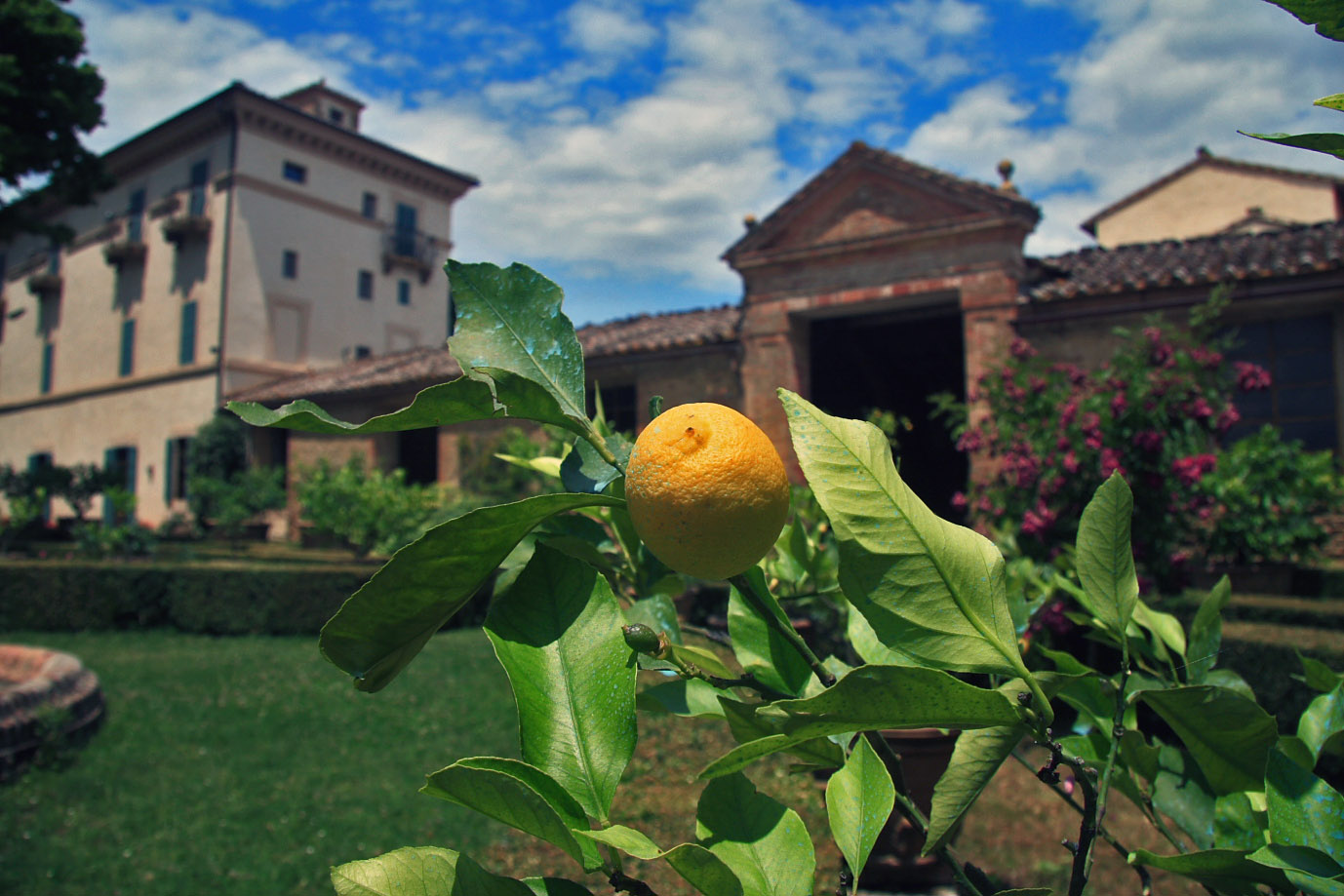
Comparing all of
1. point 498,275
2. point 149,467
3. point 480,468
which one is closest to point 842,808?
point 498,275

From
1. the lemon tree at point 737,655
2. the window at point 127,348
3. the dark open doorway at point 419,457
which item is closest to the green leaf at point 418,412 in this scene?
the lemon tree at point 737,655

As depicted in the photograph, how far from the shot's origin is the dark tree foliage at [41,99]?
10266 mm

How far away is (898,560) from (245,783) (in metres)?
5.40

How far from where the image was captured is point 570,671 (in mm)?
535

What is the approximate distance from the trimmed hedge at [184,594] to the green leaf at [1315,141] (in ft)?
33.6

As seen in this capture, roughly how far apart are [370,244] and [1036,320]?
60.7ft

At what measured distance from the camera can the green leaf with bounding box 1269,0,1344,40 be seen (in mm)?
457

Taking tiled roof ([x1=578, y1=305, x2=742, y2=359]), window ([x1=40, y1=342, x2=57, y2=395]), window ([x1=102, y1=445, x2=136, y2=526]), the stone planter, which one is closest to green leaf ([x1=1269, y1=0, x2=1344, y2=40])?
the stone planter

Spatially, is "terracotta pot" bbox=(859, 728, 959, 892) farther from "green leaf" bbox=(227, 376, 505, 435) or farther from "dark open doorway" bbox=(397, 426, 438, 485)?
"dark open doorway" bbox=(397, 426, 438, 485)

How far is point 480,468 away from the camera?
43.0 ft

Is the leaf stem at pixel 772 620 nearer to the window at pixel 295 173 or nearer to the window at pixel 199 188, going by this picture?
the window at pixel 295 173

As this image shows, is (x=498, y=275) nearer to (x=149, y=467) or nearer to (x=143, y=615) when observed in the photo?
(x=143, y=615)

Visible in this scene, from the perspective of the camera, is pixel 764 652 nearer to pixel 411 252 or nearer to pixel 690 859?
pixel 690 859

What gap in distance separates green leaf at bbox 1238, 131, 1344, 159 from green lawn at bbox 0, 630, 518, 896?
13.7 ft
